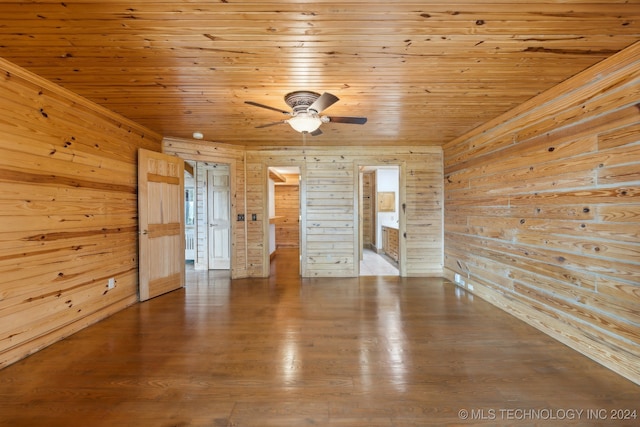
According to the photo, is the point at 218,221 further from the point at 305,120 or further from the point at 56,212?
the point at 305,120

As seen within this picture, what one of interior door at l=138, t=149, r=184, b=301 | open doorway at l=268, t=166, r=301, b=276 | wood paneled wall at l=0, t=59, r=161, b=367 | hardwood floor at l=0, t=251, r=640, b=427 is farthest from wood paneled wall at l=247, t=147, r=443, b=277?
open doorway at l=268, t=166, r=301, b=276

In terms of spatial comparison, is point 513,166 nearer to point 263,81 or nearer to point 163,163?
point 263,81

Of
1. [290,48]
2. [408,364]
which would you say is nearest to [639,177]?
[408,364]

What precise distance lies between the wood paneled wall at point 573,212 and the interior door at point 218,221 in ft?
15.5

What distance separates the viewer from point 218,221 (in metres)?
6.00

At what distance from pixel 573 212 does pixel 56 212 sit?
189 inches

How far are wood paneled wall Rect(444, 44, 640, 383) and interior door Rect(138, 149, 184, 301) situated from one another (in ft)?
14.8

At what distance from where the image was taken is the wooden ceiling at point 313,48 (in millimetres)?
1702

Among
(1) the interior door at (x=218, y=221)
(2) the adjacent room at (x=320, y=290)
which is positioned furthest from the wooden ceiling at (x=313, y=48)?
(1) the interior door at (x=218, y=221)

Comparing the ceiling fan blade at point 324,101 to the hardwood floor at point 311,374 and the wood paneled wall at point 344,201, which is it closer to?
the hardwood floor at point 311,374

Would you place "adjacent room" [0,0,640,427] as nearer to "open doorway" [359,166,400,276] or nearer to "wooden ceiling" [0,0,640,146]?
"wooden ceiling" [0,0,640,146]

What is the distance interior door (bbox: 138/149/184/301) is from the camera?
3.82 meters

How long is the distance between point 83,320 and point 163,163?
2201 mm

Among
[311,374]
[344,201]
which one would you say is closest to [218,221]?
[344,201]
